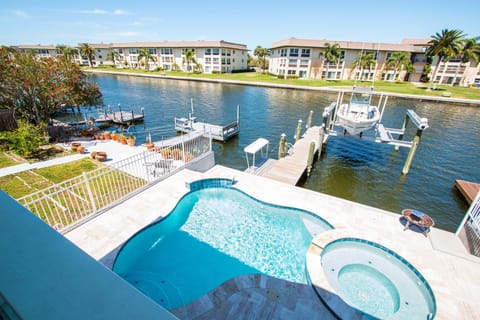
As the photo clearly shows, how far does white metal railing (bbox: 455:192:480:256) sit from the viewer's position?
6547mm

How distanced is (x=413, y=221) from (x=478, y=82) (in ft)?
210

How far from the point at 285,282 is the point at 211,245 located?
2703 mm

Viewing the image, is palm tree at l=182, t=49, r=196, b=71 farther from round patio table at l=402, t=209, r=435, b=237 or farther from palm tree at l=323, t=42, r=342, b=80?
round patio table at l=402, t=209, r=435, b=237

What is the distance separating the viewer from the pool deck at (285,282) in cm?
479

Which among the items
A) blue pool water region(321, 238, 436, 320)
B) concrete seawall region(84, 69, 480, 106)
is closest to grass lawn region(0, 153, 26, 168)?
blue pool water region(321, 238, 436, 320)

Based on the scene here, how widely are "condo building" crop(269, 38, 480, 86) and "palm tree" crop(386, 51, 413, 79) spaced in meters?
0.65

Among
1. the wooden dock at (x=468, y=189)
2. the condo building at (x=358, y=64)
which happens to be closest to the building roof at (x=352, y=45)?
the condo building at (x=358, y=64)

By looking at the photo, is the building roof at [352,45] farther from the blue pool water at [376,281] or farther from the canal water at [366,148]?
the blue pool water at [376,281]

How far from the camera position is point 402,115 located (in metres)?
28.7

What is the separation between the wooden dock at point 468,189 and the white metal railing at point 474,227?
6.10 metres

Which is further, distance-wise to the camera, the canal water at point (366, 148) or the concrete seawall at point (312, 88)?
the concrete seawall at point (312, 88)

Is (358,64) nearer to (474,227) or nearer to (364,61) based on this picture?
(364,61)

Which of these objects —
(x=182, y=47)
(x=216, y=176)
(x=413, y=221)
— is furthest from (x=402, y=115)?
(x=182, y=47)

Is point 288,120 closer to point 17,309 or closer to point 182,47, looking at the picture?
point 17,309
